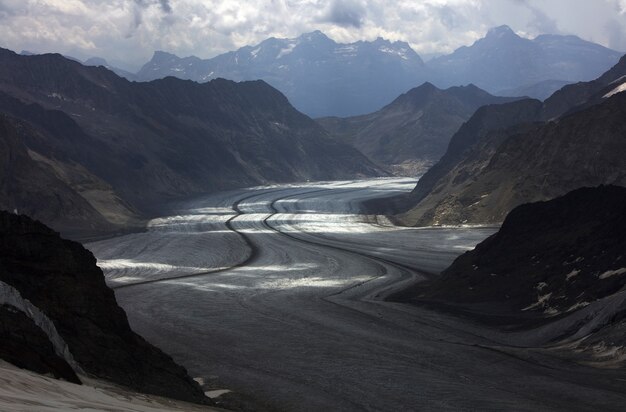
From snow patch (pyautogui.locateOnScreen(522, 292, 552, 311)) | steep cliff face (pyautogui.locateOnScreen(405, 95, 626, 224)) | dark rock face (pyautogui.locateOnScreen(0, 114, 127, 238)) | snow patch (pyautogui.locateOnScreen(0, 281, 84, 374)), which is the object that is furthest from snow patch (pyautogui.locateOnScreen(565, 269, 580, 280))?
dark rock face (pyautogui.locateOnScreen(0, 114, 127, 238))

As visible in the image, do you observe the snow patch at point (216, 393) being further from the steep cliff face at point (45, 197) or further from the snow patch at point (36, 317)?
the steep cliff face at point (45, 197)

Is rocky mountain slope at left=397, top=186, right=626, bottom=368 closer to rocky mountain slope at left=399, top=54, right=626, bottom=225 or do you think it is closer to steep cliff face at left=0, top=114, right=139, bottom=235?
rocky mountain slope at left=399, top=54, right=626, bottom=225

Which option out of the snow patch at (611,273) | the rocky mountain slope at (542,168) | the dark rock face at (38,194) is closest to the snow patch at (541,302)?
the snow patch at (611,273)

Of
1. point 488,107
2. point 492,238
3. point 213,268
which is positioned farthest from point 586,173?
point 488,107

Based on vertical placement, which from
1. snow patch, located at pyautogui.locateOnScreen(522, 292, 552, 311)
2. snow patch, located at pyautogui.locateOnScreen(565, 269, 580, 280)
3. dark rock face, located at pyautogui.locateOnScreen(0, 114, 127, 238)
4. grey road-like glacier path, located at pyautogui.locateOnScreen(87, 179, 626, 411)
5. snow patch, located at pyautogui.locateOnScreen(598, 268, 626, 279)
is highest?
dark rock face, located at pyautogui.locateOnScreen(0, 114, 127, 238)

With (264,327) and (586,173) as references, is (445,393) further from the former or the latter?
(586,173)

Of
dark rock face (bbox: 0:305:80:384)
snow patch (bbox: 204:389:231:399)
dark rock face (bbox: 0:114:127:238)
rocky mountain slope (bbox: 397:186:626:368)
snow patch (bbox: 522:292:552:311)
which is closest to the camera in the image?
dark rock face (bbox: 0:305:80:384)
